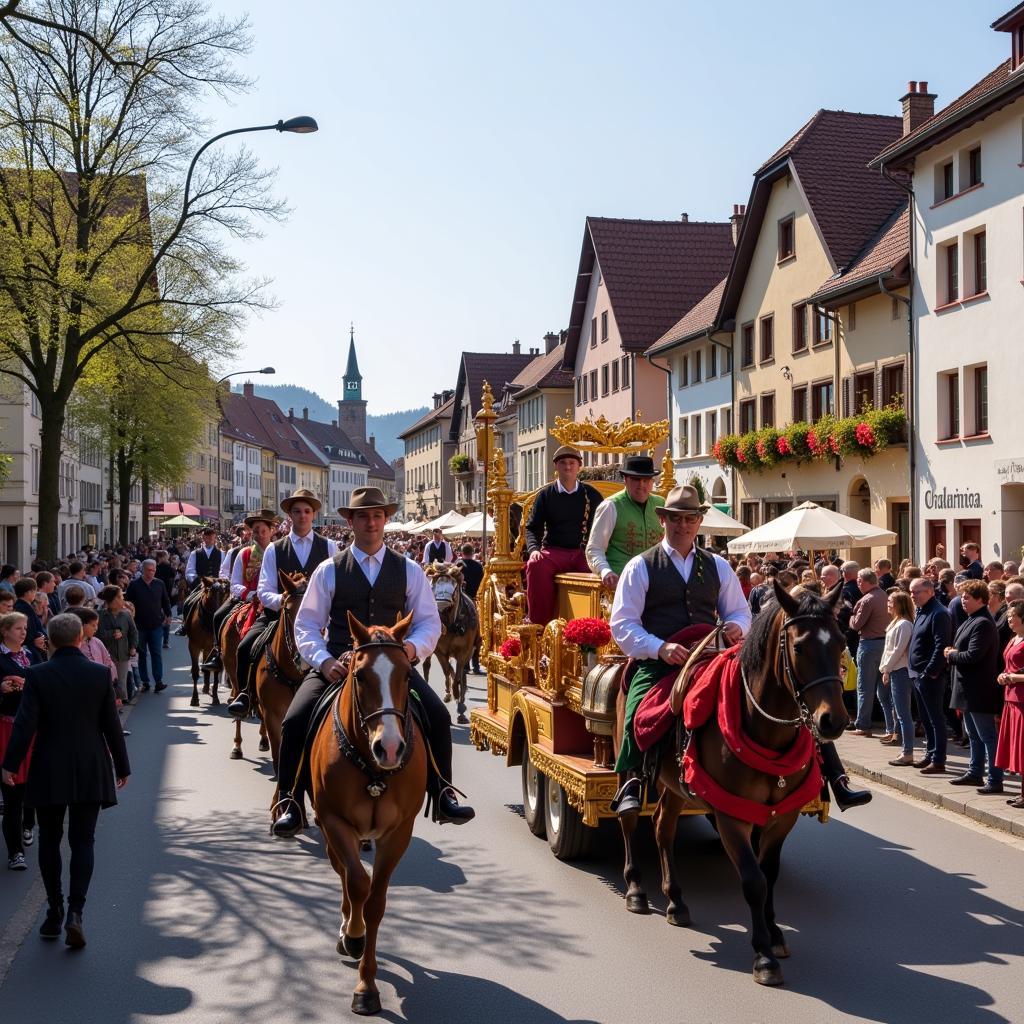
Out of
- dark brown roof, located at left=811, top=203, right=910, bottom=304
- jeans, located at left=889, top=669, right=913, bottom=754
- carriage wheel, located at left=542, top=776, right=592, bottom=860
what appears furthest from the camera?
dark brown roof, located at left=811, top=203, right=910, bottom=304

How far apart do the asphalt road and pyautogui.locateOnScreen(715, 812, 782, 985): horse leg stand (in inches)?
4.8

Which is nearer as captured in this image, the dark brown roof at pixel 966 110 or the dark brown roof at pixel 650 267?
the dark brown roof at pixel 966 110

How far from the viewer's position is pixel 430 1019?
241 inches

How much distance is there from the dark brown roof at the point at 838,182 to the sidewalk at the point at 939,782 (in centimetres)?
2303

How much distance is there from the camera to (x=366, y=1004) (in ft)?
20.3

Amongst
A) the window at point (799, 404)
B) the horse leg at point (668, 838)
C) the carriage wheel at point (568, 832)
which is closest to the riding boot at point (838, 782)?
the horse leg at point (668, 838)

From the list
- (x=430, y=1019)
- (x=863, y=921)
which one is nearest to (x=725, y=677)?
(x=863, y=921)

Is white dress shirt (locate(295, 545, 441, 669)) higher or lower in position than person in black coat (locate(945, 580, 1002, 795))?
higher

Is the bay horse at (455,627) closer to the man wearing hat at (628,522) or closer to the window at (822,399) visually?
the man wearing hat at (628,522)

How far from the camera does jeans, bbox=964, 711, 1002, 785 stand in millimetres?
11695

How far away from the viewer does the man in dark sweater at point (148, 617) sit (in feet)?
67.5

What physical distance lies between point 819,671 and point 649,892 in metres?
2.79

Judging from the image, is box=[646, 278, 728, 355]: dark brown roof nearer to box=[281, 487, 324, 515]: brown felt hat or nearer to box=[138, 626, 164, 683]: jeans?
box=[138, 626, 164, 683]: jeans

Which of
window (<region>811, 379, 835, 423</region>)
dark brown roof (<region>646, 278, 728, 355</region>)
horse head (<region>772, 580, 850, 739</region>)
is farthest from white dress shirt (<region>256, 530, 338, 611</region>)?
dark brown roof (<region>646, 278, 728, 355</region>)
